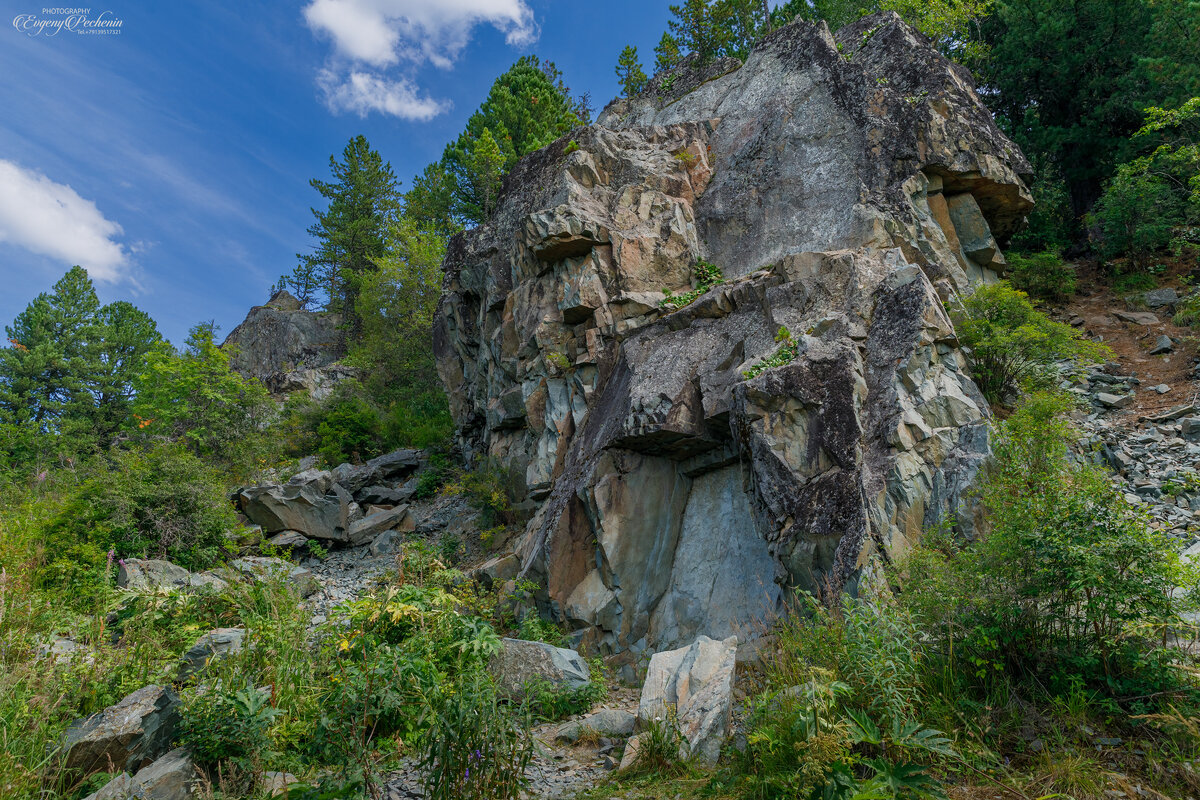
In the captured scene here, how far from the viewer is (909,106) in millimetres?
13195

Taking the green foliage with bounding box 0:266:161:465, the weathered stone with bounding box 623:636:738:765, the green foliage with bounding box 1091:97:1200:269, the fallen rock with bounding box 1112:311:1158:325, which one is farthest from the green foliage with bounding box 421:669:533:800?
the green foliage with bounding box 0:266:161:465

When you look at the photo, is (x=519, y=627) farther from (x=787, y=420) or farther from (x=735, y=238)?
(x=735, y=238)

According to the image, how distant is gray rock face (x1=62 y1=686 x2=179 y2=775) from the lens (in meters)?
5.08

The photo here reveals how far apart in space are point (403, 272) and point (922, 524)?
81.6 feet

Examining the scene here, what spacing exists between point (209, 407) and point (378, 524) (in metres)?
8.99

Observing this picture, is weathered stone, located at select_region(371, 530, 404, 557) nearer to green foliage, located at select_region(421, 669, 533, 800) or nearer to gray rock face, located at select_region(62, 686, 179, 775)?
gray rock face, located at select_region(62, 686, 179, 775)

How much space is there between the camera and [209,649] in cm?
688

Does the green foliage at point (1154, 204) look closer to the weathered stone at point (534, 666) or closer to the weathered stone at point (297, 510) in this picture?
the weathered stone at point (534, 666)

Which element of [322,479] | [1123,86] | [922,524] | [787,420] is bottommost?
[922,524]

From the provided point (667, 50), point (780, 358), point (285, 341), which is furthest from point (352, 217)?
point (780, 358)

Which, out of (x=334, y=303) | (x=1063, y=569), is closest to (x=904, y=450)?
(x=1063, y=569)

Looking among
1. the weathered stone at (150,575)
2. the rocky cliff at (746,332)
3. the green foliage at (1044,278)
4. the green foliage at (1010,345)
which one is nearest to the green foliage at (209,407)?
the rocky cliff at (746,332)

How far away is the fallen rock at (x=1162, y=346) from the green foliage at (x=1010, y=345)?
2823mm

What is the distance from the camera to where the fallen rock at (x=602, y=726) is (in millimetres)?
6320
